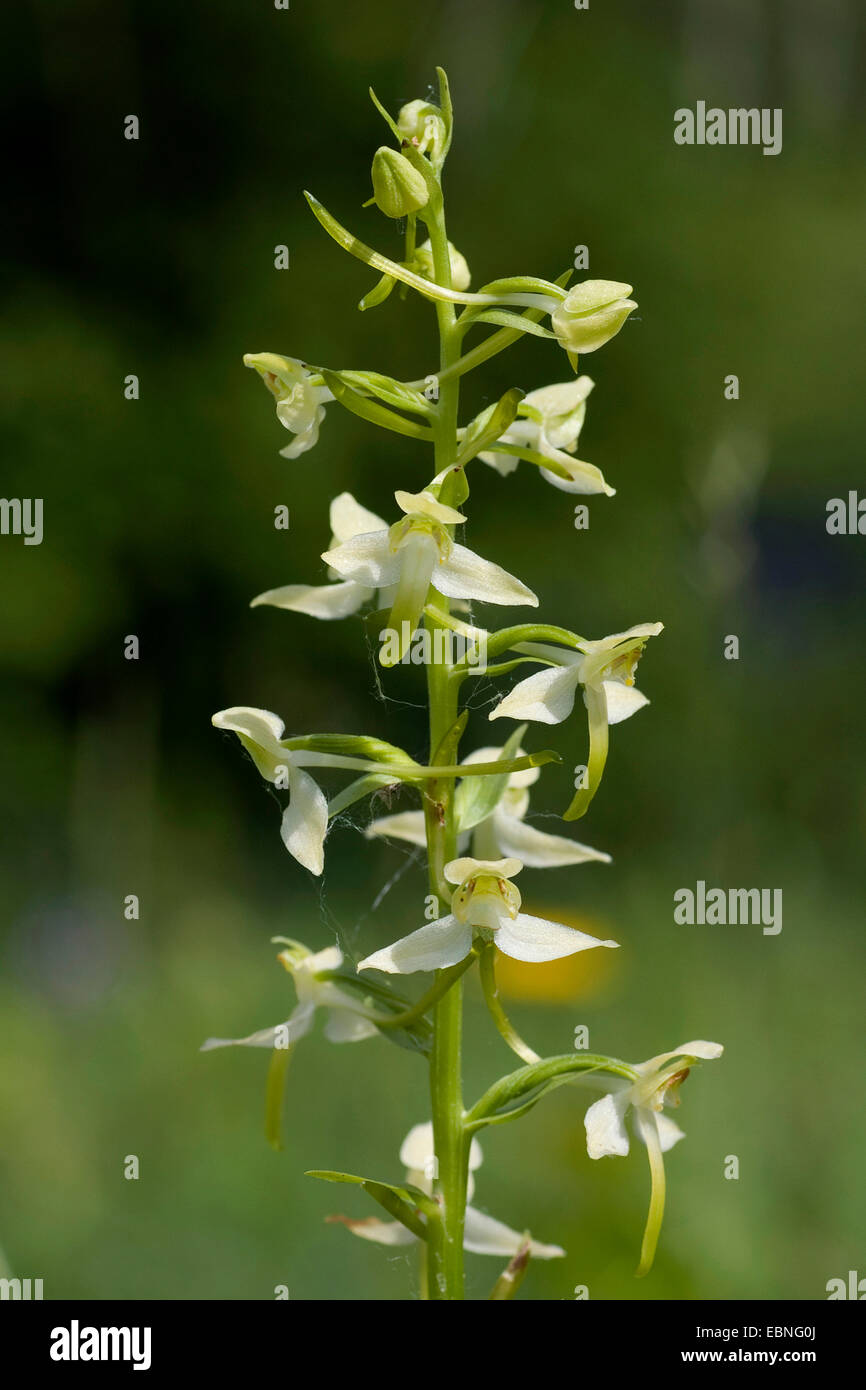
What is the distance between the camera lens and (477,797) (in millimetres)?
1740

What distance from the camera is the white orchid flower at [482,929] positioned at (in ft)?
5.05

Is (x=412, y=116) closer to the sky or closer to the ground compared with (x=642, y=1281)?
closer to the sky

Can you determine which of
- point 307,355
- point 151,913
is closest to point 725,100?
point 307,355

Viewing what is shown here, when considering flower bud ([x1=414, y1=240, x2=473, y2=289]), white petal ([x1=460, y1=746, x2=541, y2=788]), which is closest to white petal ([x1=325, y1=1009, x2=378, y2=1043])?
white petal ([x1=460, y1=746, x2=541, y2=788])

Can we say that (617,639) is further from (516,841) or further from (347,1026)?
(347,1026)

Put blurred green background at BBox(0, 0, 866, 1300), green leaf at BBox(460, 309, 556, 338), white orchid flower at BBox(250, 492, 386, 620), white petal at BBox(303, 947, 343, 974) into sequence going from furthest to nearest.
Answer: blurred green background at BBox(0, 0, 866, 1300) < white orchid flower at BBox(250, 492, 386, 620) < white petal at BBox(303, 947, 343, 974) < green leaf at BBox(460, 309, 556, 338)

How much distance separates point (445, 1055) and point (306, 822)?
36 cm

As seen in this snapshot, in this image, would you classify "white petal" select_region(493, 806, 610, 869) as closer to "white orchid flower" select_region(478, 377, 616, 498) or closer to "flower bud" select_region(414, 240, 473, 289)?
"white orchid flower" select_region(478, 377, 616, 498)

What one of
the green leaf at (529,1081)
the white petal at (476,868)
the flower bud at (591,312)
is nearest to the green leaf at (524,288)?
the flower bud at (591,312)

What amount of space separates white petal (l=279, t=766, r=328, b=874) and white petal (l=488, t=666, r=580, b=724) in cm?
28

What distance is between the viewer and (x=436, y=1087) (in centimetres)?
162

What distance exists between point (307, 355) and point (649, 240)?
2453mm

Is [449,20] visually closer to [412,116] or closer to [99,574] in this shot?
[99,574]

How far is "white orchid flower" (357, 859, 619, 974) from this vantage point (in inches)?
60.6
